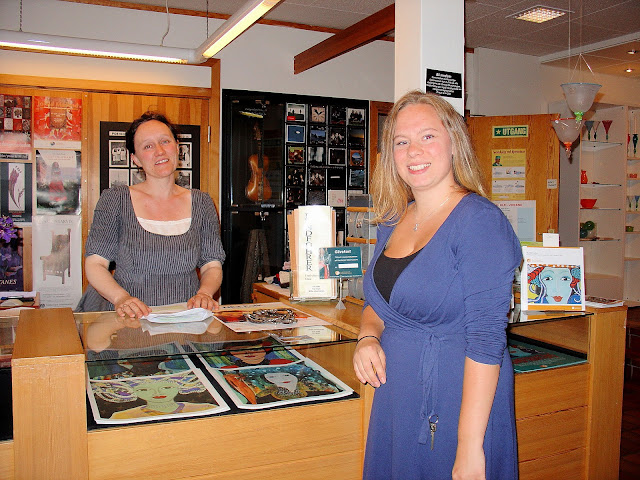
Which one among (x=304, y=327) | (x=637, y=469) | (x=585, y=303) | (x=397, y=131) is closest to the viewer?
(x=397, y=131)

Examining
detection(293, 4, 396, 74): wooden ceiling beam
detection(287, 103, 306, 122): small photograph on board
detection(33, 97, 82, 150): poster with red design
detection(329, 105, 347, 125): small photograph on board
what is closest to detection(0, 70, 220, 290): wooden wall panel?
detection(33, 97, 82, 150): poster with red design

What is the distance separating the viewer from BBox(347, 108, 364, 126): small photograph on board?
20.6ft

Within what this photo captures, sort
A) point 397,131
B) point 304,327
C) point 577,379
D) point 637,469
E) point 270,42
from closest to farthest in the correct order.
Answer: point 397,131 → point 304,327 → point 577,379 → point 637,469 → point 270,42

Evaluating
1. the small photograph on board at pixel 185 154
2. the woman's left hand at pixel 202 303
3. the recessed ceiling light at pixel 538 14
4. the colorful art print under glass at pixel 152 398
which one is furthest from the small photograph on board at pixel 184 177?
the colorful art print under glass at pixel 152 398

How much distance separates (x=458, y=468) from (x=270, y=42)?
5209 mm

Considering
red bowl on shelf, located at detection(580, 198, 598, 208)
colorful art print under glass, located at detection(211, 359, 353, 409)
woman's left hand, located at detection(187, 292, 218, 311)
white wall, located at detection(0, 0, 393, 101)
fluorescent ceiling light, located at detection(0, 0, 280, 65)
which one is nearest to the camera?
colorful art print under glass, located at detection(211, 359, 353, 409)

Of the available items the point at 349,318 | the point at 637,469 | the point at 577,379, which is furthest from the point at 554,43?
the point at 349,318

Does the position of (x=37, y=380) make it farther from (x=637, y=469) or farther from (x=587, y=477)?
(x=637, y=469)

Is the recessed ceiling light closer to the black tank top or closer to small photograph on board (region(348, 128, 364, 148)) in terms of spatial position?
small photograph on board (region(348, 128, 364, 148))

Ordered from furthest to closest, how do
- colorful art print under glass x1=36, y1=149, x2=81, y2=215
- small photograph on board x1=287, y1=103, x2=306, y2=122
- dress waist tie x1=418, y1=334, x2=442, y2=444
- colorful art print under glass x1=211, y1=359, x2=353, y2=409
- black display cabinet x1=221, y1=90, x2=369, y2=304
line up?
small photograph on board x1=287, y1=103, x2=306, y2=122 → black display cabinet x1=221, y1=90, x2=369, y2=304 → colorful art print under glass x1=36, y1=149, x2=81, y2=215 → colorful art print under glass x1=211, y1=359, x2=353, y2=409 → dress waist tie x1=418, y1=334, x2=442, y2=444

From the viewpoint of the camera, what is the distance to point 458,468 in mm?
1375

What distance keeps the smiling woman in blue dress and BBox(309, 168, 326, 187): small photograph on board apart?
446 centimetres

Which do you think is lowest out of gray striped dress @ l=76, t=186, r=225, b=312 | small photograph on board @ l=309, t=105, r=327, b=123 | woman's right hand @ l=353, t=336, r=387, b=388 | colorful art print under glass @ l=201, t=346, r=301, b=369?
colorful art print under glass @ l=201, t=346, r=301, b=369

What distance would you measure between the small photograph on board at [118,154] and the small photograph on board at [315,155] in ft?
6.07
